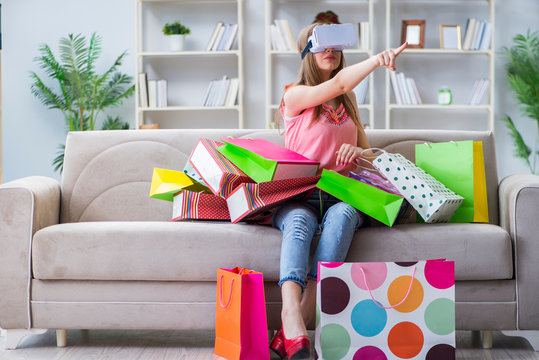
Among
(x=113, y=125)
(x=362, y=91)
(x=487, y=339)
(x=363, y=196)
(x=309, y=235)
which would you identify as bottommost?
(x=487, y=339)

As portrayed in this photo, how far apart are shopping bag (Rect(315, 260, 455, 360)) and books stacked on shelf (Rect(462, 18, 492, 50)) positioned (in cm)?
348

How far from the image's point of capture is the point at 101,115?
4828 millimetres

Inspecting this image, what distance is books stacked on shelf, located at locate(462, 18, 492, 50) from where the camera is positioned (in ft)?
14.8

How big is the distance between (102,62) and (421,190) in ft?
12.0

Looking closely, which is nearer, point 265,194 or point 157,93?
point 265,194

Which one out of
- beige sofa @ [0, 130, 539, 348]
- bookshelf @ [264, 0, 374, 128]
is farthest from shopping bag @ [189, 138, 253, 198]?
bookshelf @ [264, 0, 374, 128]

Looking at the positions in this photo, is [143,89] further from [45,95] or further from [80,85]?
[45,95]

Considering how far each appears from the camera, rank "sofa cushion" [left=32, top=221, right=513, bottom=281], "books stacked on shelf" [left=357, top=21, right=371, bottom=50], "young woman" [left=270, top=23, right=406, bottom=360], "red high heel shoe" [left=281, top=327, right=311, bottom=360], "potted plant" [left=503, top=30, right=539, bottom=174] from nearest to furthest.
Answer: "red high heel shoe" [left=281, top=327, right=311, bottom=360]
"young woman" [left=270, top=23, right=406, bottom=360]
"sofa cushion" [left=32, top=221, right=513, bottom=281]
"potted plant" [left=503, top=30, right=539, bottom=174]
"books stacked on shelf" [left=357, top=21, right=371, bottom=50]

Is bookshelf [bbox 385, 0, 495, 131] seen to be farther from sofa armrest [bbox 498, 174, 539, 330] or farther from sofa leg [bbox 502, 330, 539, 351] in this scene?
sofa leg [bbox 502, 330, 539, 351]

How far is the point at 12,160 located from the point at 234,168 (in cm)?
364

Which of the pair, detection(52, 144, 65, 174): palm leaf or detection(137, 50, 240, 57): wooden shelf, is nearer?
detection(137, 50, 240, 57): wooden shelf

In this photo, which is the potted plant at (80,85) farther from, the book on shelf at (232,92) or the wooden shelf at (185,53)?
the book on shelf at (232,92)

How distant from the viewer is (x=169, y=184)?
2.04 m

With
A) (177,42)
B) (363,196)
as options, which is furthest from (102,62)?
(363,196)
